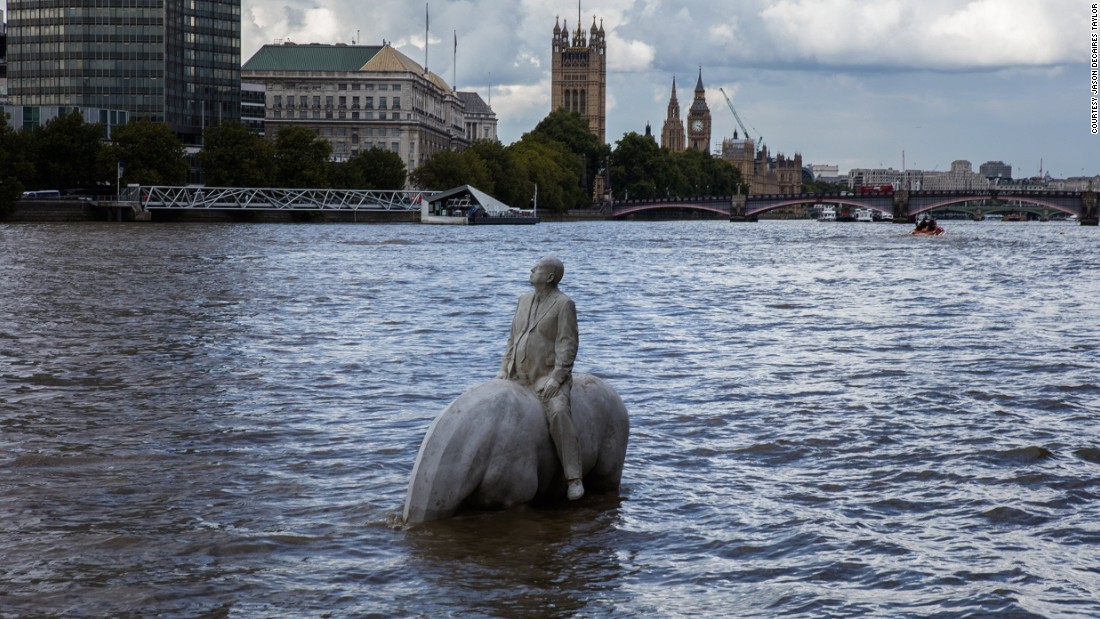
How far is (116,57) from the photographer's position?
531ft

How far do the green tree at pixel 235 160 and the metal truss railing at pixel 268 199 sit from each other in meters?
1.44

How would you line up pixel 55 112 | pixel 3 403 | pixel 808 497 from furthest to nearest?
pixel 55 112 → pixel 3 403 → pixel 808 497

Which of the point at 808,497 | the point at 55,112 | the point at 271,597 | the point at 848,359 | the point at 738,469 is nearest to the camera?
the point at 271,597

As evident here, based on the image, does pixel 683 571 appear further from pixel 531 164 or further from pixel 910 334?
pixel 531 164

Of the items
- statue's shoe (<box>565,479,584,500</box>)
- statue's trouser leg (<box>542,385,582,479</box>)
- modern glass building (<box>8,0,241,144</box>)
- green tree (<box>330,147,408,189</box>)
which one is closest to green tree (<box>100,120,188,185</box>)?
green tree (<box>330,147,408,189</box>)

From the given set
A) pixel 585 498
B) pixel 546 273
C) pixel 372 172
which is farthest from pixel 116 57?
pixel 546 273

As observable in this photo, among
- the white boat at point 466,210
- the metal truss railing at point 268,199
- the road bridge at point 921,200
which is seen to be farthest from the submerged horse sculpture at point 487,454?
the road bridge at point 921,200

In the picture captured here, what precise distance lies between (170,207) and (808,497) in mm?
116789

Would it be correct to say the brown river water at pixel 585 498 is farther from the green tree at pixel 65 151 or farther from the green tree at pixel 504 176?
the green tree at pixel 504 176

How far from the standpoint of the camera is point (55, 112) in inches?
5625

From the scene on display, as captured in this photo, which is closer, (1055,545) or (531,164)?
(1055,545)

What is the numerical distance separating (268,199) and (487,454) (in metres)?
129

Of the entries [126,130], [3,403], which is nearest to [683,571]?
[3,403]

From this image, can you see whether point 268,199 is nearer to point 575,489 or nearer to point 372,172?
point 372,172
